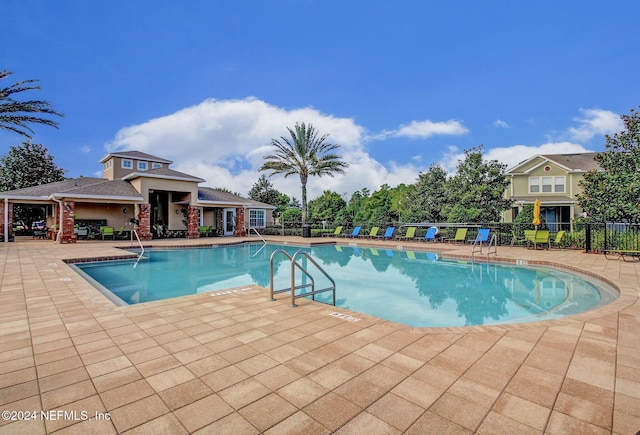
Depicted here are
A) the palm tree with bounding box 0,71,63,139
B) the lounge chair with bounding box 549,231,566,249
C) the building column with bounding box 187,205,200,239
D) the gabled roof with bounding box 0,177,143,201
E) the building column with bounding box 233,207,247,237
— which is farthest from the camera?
the building column with bounding box 233,207,247,237

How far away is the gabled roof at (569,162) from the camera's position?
914 inches

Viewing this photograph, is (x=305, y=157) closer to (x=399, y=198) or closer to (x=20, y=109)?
(x=20, y=109)

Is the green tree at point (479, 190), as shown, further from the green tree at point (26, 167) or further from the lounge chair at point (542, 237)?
the green tree at point (26, 167)

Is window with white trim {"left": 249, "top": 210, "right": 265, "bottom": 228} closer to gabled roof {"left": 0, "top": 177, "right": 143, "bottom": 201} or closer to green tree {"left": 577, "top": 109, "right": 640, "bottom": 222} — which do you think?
gabled roof {"left": 0, "top": 177, "right": 143, "bottom": 201}

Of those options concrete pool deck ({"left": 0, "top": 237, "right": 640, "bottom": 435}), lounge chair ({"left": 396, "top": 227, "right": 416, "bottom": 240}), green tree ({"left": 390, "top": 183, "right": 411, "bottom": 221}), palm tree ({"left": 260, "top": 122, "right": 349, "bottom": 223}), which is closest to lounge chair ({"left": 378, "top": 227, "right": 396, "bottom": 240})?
lounge chair ({"left": 396, "top": 227, "right": 416, "bottom": 240})

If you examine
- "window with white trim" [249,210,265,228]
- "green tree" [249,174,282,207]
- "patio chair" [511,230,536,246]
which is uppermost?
"green tree" [249,174,282,207]

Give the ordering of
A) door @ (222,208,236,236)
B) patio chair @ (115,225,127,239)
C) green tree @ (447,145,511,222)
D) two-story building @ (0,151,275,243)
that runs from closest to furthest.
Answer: two-story building @ (0,151,275,243) < green tree @ (447,145,511,222) < patio chair @ (115,225,127,239) < door @ (222,208,236,236)

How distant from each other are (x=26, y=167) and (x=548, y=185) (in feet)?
138

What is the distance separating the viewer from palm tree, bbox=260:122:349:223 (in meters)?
25.5

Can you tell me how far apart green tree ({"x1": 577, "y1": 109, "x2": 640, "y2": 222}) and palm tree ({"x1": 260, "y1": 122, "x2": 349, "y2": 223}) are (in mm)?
15468

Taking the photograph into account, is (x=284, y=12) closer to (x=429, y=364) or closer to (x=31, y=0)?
(x=31, y=0)

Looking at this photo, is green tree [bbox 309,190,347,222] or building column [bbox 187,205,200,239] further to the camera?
green tree [bbox 309,190,347,222]

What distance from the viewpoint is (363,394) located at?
2629mm

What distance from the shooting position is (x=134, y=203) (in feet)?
69.3
